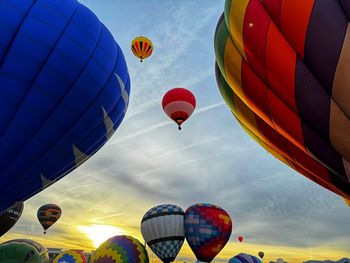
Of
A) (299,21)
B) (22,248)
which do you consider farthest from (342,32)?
(22,248)

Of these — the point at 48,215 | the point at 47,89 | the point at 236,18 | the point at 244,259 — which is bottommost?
the point at 244,259

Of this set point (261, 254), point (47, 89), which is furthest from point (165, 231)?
point (261, 254)

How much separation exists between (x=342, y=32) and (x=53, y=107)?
7036 millimetres

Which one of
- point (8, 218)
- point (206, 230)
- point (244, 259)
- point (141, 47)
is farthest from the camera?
point (244, 259)

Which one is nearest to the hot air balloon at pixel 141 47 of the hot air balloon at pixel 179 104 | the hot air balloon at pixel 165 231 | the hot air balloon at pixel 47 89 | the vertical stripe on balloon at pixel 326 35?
the hot air balloon at pixel 179 104

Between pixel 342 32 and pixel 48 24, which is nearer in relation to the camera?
pixel 342 32

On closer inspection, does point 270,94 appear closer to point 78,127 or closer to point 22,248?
point 78,127

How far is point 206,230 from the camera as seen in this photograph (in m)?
17.9

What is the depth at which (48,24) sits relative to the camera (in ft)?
28.6

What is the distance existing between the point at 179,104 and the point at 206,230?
7.18 metres

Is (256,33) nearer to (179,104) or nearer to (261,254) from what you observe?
(179,104)

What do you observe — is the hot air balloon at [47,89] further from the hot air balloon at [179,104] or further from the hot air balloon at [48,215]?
the hot air balloon at [48,215]

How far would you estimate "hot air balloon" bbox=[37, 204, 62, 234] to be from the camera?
22780 mm

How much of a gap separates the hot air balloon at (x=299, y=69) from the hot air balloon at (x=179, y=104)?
30.5 ft
